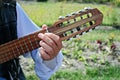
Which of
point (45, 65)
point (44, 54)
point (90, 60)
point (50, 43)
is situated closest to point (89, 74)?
point (90, 60)

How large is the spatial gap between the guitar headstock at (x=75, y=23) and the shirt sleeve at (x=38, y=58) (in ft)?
0.92

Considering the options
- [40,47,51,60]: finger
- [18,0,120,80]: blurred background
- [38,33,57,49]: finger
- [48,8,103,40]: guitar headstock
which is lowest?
[18,0,120,80]: blurred background

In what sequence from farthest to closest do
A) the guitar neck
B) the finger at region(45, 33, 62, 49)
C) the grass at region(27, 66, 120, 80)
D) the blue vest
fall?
the grass at region(27, 66, 120, 80) < the blue vest < the guitar neck < the finger at region(45, 33, 62, 49)

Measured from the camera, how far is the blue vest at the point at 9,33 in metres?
2.74

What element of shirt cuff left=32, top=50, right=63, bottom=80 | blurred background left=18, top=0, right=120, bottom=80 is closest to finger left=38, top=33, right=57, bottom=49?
shirt cuff left=32, top=50, right=63, bottom=80

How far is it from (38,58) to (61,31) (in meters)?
0.36

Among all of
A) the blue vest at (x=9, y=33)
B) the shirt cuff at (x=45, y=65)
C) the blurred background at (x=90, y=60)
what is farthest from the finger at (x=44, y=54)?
the blurred background at (x=90, y=60)

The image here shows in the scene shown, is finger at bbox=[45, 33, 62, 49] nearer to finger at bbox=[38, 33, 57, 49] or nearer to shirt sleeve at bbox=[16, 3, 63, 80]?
finger at bbox=[38, 33, 57, 49]

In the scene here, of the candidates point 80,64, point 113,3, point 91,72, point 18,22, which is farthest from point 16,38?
point 113,3

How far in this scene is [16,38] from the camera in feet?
9.09

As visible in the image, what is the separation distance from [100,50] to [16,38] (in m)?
4.66

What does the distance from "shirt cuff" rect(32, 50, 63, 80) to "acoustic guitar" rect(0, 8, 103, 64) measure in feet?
0.78

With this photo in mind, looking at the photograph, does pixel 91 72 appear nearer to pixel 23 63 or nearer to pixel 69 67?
pixel 69 67

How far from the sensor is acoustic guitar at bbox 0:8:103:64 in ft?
8.24
